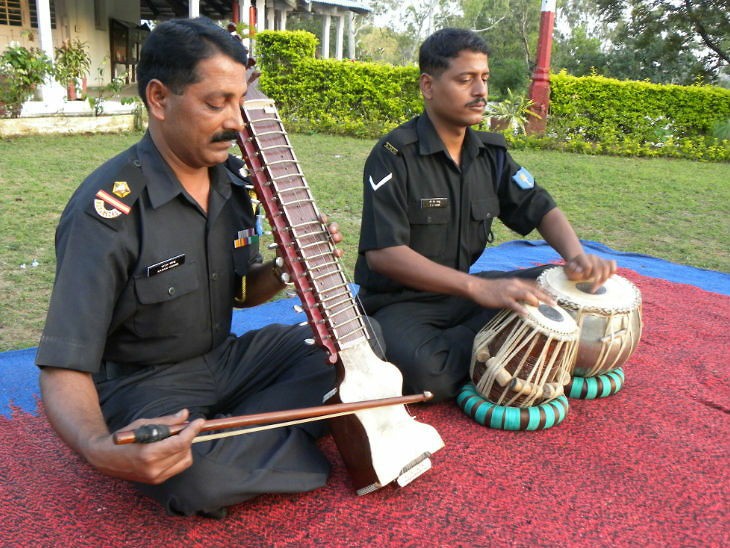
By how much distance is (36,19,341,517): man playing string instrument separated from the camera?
193cm

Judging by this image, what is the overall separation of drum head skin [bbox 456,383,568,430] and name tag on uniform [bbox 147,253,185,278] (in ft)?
4.45

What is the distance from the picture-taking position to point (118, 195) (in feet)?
6.88

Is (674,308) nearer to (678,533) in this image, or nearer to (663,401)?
(663,401)

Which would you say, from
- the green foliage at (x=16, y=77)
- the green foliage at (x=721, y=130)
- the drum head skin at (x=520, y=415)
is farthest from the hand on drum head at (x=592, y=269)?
the green foliage at (x=721, y=130)

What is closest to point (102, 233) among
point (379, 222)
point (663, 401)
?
point (379, 222)

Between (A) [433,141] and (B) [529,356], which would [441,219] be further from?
(B) [529,356]

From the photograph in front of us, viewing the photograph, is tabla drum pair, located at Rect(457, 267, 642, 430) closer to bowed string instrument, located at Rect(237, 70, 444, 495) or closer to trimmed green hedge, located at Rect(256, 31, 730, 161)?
bowed string instrument, located at Rect(237, 70, 444, 495)

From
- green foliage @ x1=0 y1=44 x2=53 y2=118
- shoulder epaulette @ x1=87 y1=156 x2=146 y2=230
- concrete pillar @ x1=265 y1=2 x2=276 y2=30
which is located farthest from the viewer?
concrete pillar @ x1=265 y1=2 x2=276 y2=30

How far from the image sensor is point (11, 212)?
228 inches

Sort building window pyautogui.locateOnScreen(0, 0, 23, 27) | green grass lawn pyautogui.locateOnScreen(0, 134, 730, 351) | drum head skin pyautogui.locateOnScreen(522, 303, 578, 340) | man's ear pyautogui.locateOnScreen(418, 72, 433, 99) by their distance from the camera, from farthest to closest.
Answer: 1. building window pyautogui.locateOnScreen(0, 0, 23, 27)
2. green grass lawn pyautogui.locateOnScreen(0, 134, 730, 351)
3. man's ear pyautogui.locateOnScreen(418, 72, 433, 99)
4. drum head skin pyautogui.locateOnScreen(522, 303, 578, 340)

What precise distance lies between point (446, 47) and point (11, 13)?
42.7 ft

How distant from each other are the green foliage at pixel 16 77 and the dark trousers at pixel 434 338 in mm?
8669

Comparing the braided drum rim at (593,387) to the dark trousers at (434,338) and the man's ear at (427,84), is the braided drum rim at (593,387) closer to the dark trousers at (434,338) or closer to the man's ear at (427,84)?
the dark trousers at (434,338)

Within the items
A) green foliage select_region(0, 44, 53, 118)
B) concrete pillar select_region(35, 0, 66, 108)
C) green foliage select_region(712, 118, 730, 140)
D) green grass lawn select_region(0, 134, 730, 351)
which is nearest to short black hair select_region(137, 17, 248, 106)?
green grass lawn select_region(0, 134, 730, 351)
